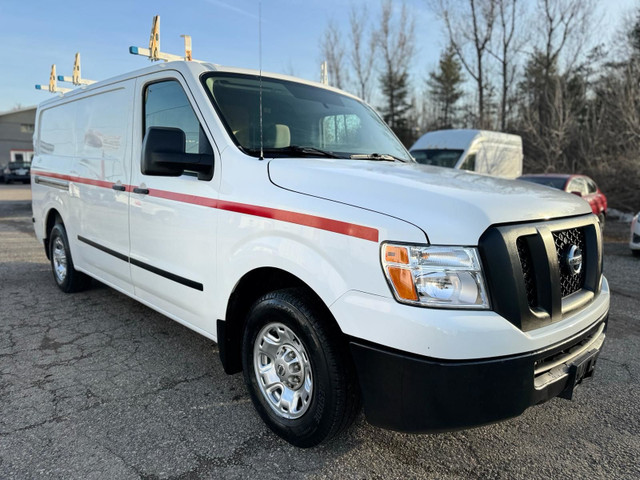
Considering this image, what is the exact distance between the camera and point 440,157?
45.5ft

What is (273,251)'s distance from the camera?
2486 millimetres

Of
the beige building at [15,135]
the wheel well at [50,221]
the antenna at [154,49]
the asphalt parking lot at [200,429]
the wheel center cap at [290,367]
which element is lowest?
the asphalt parking lot at [200,429]

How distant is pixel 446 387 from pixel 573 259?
3.39 ft

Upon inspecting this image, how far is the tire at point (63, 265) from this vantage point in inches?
209

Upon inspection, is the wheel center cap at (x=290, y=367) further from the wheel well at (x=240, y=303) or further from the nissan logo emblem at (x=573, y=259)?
the nissan logo emblem at (x=573, y=259)

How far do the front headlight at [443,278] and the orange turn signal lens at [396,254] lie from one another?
1cm

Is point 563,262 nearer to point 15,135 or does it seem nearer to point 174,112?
point 174,112

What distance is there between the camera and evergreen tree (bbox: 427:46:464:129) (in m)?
41.2

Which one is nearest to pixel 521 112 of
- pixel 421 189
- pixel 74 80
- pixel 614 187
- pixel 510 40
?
pixel 510 40

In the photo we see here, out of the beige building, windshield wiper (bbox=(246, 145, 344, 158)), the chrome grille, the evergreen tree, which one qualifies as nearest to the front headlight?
the chrome grille

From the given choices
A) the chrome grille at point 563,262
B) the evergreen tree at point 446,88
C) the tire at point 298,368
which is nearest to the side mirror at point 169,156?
the tire at point 298,368

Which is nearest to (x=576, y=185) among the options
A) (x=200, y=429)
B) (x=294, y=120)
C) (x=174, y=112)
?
(x=294, y=120)

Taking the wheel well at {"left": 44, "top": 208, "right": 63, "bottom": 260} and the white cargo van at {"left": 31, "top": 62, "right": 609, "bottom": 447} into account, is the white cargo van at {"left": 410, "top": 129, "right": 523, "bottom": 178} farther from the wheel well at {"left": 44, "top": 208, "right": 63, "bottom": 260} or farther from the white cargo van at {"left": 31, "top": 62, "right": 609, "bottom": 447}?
the white cargo van at {"left": 31, "top": 62, "right": 609, "bottom": 447}

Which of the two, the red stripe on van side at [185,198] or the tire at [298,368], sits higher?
the red stripe on van side at [185,198]
